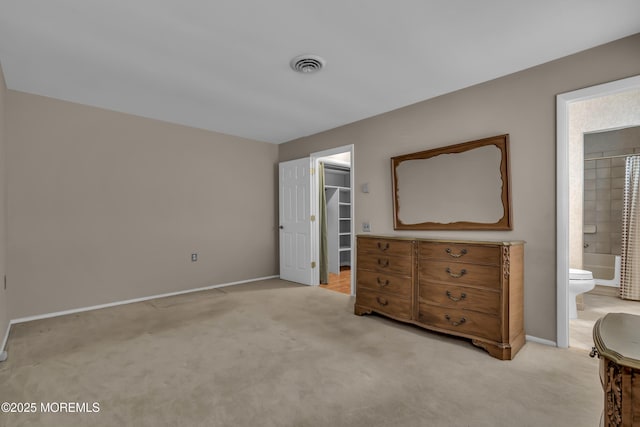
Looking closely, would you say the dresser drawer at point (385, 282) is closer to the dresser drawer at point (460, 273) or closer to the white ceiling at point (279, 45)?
the dresser drawer at point (460, 273)

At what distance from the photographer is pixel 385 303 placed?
125 inches

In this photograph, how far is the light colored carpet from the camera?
170cm

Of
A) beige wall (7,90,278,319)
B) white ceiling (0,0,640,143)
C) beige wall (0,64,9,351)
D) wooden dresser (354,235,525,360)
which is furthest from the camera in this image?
beige wall (7,90,278,319)

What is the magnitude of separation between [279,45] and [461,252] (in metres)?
2.26

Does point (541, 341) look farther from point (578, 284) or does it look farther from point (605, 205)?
point (605, 205)

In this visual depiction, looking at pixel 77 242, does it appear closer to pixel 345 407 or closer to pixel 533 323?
pixel 345 407

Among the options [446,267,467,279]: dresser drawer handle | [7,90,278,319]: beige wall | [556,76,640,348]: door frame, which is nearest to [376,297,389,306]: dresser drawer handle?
[446,267,467,279]: dresser drawer handle

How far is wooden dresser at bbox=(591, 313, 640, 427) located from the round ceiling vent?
251cm

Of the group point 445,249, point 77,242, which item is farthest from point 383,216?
point 77,242

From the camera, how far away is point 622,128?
4.04 m

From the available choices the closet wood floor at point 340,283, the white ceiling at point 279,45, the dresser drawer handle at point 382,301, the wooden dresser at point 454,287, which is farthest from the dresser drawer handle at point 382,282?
the white ceiling at point 279,45

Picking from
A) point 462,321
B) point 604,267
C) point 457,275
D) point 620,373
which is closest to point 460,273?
point 457,275

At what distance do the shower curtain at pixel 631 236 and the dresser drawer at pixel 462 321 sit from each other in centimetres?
300

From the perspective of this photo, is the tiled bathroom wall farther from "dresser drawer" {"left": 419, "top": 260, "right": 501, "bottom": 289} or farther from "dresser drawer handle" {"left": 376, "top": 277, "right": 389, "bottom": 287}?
"dresser drawer handle" {"left": 376, "top": 277, "right": 389, "bottom": 287}
